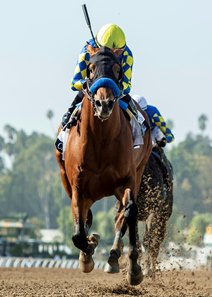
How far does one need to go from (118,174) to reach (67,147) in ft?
2.52

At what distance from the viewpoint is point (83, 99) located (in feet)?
36.7

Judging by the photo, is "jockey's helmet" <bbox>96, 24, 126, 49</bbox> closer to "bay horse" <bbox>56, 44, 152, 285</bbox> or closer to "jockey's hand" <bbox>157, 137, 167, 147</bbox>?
"bay horse" <bbox>56, 44, 152, 285</bbox>

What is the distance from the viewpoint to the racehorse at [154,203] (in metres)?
14.4

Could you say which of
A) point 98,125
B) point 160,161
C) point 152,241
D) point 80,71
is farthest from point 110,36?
point 152,241

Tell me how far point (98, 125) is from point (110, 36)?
915mm

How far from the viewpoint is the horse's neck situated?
10906 mm

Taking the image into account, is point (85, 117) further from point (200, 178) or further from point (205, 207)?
point (200, 178)

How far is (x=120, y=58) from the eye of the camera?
10805mm

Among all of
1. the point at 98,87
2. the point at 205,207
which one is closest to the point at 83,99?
the point at 98,87

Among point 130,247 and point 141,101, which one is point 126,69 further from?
point 141,101

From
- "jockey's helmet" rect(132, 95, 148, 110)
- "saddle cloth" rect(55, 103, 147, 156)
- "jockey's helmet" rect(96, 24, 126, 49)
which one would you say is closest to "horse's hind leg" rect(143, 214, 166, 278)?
"jockey's helmet" rect(132, 95, 148, 110)

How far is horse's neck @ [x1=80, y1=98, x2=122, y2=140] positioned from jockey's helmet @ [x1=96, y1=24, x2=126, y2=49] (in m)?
0.61

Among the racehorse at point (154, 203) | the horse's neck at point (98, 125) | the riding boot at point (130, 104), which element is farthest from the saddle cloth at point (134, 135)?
the racehorse at point (154, 203)

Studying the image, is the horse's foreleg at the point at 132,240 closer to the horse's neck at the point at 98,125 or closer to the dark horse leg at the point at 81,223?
the dark horse leg at the point at 81,223
